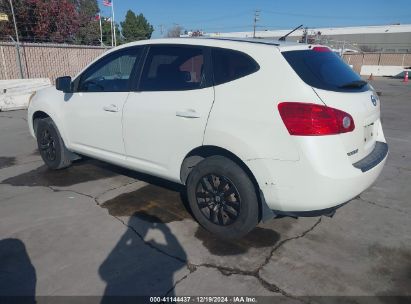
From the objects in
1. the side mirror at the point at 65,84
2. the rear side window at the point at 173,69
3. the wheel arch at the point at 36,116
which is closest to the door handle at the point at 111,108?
the rear side window at the point at 173,69

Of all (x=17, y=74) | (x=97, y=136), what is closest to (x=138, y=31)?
(x=17, y=74)

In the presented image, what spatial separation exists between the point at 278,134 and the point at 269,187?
1.46ft

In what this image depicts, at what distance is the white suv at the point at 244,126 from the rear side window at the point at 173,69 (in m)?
0.01

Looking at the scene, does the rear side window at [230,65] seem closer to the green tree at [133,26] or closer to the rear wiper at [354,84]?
the rear wiper at [354,84]

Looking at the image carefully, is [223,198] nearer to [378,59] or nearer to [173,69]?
[173,69]

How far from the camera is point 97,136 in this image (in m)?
4.25

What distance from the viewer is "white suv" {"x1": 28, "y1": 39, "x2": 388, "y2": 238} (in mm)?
2689

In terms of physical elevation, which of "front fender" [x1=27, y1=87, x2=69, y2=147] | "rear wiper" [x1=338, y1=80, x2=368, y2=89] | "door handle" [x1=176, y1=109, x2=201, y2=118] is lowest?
"front fender" [x1=27, y1=87, x2=69, y2=147]

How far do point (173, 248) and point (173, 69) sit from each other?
175 cm

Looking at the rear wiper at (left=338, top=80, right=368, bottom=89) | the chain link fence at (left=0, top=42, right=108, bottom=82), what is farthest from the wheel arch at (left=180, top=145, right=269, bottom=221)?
the chain link fence at (left=0, top=42, right=108, bottom=82)

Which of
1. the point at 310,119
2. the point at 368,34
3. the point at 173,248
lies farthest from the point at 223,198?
the point at 368,34

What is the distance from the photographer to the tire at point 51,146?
4922 mm

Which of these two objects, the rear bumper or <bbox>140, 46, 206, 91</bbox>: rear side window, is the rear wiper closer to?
the rear bumper

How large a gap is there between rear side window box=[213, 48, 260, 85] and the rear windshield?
12.0 inches
